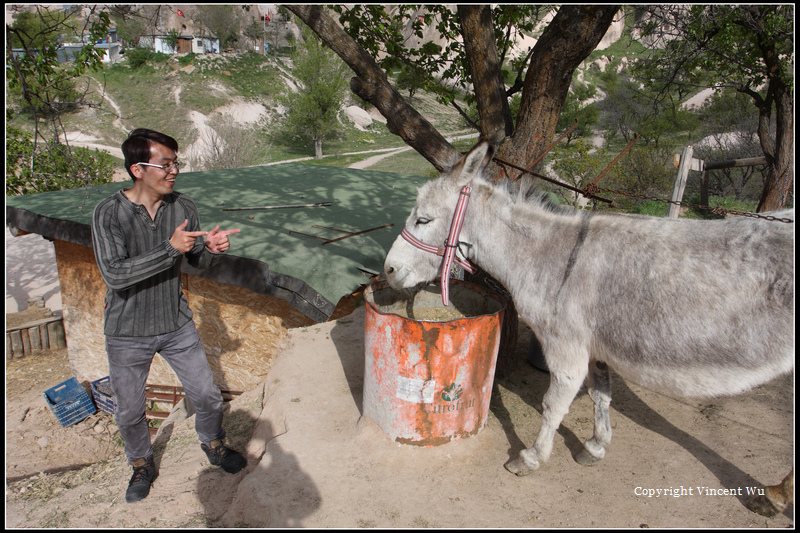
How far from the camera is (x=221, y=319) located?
650 cm

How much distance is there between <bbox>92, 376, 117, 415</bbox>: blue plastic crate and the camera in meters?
7.23

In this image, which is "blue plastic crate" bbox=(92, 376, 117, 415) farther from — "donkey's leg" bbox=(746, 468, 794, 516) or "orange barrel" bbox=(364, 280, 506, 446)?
"donkey's leg" bbox=(746, 468, 794, 516)

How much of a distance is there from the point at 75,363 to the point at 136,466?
6.18m

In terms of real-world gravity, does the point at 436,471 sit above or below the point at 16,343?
above

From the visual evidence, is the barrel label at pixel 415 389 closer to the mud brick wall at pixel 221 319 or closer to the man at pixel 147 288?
the man at pixel 147 288

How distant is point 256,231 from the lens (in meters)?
5.71

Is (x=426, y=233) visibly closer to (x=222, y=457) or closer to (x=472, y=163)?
(x=472, y=163)

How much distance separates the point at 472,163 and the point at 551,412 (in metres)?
1.92

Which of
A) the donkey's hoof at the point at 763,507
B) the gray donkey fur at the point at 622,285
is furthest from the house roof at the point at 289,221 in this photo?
the donkey's hoof at the point at 763,507

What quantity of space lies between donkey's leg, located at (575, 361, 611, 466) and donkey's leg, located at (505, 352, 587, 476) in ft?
1.23

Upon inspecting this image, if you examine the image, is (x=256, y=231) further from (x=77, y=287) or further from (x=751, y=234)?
(x=751, y=234)

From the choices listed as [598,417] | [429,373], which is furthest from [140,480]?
[598,417]

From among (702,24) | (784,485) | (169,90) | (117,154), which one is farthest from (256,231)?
(169,90)

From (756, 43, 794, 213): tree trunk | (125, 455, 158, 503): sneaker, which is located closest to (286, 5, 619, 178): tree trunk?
(125, 455, 158, 503): sneaker
